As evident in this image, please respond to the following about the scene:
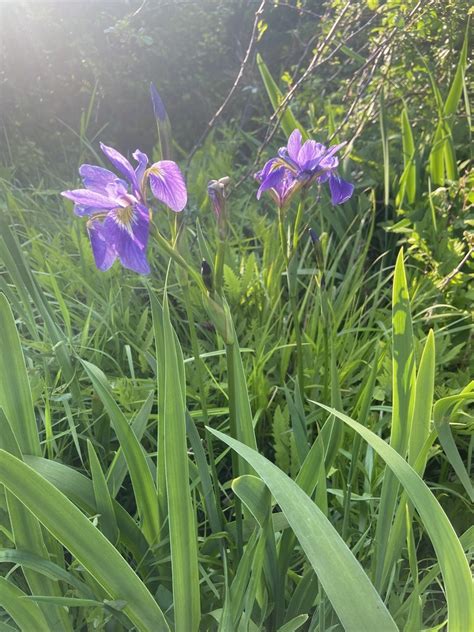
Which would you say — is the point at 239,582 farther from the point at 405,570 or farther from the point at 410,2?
the point at 410,2

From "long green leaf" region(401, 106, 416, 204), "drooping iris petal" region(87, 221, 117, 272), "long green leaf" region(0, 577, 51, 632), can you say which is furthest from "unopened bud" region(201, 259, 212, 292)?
"long green leaf" region(401, 106, 416, 204)

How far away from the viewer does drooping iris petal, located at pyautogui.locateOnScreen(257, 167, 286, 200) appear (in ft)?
3.00

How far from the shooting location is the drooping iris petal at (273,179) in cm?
91

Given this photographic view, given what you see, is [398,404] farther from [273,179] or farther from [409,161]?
[409,161]

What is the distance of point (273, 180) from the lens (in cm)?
93

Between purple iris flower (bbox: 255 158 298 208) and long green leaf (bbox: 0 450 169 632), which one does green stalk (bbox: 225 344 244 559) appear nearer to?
long green leaf (bbox: 0 450 169 632)

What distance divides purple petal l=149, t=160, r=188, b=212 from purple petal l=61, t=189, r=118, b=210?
60mm

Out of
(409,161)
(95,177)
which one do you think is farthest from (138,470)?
(409,161)

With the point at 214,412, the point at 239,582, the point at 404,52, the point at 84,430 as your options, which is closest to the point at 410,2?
the point at 404,52

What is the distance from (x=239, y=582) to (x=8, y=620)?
0.45 m

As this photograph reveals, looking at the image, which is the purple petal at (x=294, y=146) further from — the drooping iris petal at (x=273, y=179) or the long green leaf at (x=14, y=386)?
the long green leaf at (x=14, y=386)

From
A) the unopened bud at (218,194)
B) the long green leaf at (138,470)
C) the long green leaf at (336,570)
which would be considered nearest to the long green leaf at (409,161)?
the unopened bud at (218,194)

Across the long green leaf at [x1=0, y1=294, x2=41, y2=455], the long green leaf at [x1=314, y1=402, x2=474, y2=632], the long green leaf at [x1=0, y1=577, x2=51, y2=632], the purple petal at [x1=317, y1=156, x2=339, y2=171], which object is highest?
the purple petal at [x1=317, y1=156, x2=339, y2=171]

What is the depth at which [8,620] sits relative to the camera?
0.96m
